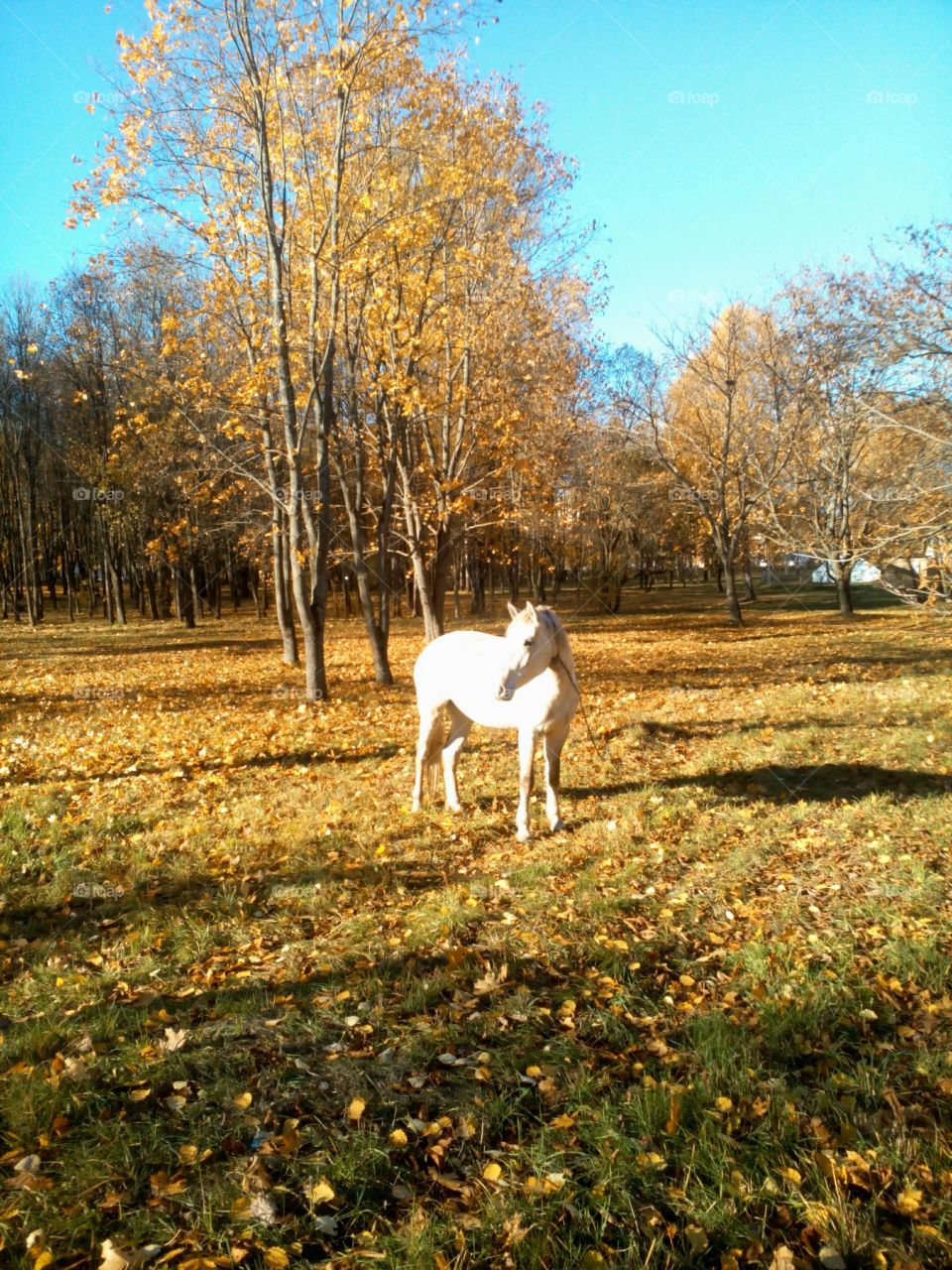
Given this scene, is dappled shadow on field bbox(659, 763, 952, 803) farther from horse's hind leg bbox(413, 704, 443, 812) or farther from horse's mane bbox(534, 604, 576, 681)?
horse's hind leg bbox(413, 704, 443, 812)

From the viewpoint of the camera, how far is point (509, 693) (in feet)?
19.6

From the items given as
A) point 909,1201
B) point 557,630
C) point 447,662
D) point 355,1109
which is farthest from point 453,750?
point 909,1201

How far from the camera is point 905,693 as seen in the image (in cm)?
1237

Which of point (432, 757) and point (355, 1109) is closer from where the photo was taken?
point (355, 1109)

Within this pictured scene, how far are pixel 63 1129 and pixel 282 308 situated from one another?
520 inches

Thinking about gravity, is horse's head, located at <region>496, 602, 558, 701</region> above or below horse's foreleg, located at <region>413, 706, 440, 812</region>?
above

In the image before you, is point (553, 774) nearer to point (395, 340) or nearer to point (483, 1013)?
point (483, 1013)

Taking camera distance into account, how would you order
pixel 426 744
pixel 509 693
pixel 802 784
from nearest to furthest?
pixel 509 693 → pixel 426 744 → pixel 802 784

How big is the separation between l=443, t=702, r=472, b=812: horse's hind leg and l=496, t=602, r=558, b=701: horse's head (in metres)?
1.65

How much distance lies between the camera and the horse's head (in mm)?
5992

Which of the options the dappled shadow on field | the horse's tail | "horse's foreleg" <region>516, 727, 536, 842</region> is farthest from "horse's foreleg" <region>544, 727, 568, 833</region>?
the dappled shadow on field

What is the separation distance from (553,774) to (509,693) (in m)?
1.46

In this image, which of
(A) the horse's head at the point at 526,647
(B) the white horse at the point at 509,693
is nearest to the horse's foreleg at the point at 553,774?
(B) the white horse at the point at 509,693

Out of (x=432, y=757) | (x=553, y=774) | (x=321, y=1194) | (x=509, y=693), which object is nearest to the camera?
(x=321, y=1194)
